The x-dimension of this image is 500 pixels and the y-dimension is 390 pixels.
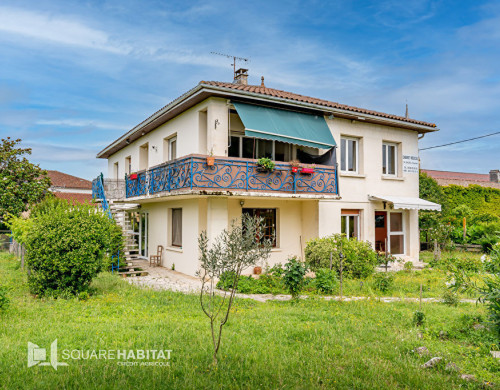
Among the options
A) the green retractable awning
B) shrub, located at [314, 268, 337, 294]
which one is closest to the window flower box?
the green retractable awning

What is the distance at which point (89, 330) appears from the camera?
6.56 meters

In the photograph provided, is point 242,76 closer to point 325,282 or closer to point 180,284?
point 180,284

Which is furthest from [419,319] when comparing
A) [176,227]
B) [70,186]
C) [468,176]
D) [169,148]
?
[468,176]

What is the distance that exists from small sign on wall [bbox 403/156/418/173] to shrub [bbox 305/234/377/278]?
6320mm

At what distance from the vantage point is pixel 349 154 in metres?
16.9

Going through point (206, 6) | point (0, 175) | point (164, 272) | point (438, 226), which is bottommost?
point (164, 272)

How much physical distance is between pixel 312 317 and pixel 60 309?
17.4 feet

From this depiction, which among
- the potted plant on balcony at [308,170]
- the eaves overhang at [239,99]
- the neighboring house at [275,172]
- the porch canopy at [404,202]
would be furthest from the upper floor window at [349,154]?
the potted plant on balcony at [308,170]

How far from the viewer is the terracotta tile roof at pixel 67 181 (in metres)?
43.1

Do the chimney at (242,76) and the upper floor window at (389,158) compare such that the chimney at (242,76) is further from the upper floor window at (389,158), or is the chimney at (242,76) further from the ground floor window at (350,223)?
the ground floor window at (350,223)

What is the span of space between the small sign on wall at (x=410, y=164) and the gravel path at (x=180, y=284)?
31.0 ft

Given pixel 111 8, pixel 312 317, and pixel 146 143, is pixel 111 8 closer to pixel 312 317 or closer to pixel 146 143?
pixel 312 317

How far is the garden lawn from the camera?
4.62 metres

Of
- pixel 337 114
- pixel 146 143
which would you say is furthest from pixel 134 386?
pixel 146 143
